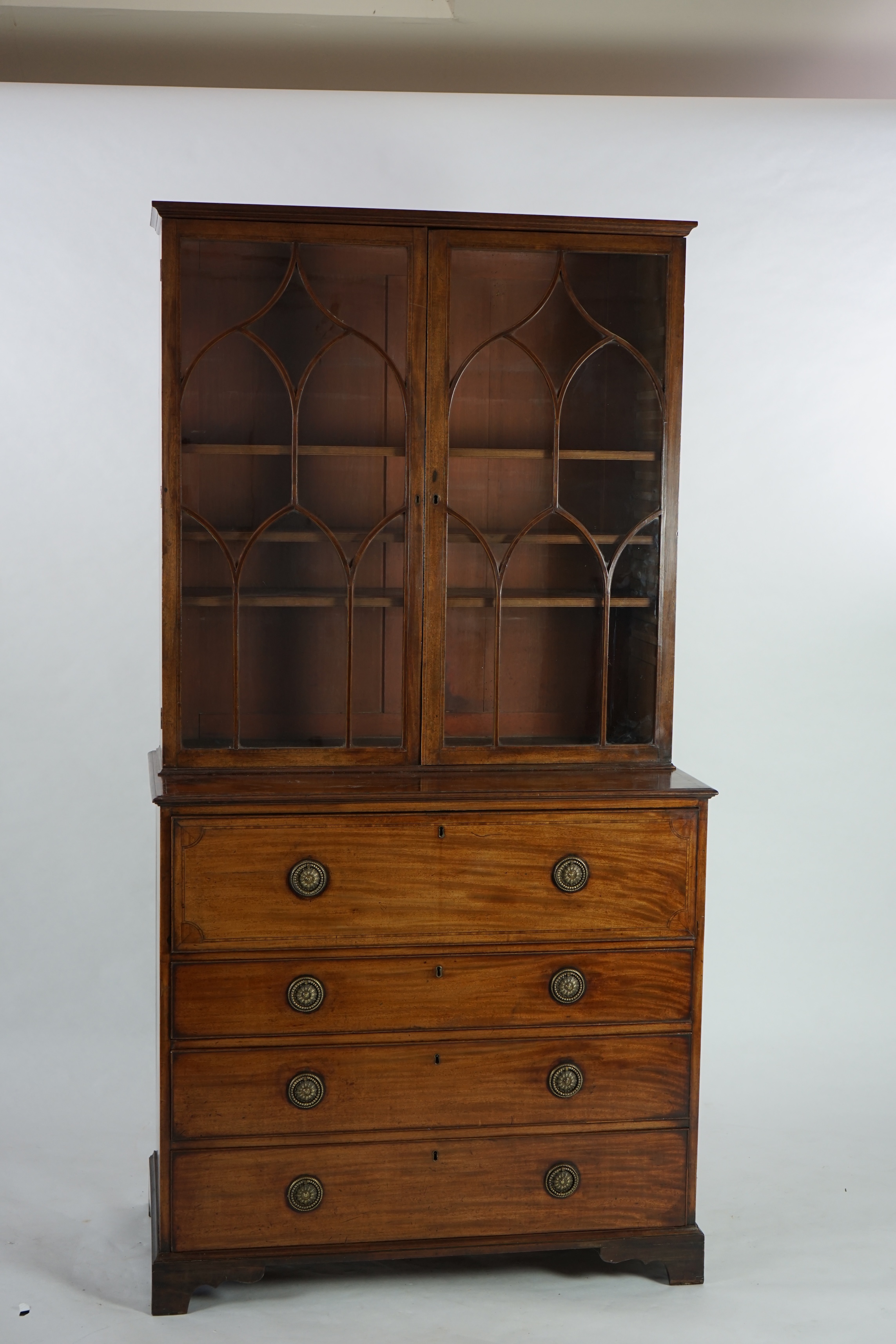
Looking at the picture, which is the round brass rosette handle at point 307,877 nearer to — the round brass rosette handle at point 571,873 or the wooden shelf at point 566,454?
the round brass rosette handle at point 571,873

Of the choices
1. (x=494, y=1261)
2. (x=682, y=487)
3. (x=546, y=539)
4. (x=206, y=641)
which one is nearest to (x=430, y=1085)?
(x=494, y=1261)

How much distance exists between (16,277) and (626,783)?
6.20 ft

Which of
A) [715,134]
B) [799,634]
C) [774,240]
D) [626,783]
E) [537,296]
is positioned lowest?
[626,783]

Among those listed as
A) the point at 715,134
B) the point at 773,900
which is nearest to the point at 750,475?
the point at 715,134

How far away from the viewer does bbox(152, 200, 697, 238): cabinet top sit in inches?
92.5

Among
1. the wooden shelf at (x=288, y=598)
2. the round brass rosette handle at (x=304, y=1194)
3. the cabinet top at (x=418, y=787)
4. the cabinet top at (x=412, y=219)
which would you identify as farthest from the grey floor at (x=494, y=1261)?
the cabinet top at (x=412, y=219)

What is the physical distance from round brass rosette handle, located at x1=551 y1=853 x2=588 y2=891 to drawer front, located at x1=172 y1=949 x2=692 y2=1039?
0.12 metres

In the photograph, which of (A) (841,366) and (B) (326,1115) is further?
(A) (841,366)

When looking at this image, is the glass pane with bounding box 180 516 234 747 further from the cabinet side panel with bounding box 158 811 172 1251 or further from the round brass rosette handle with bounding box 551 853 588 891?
the round brass rosette handle with bounding box 551 853 588 891

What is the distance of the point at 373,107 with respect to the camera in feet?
10.7

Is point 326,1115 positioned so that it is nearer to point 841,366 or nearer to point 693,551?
point 693,551

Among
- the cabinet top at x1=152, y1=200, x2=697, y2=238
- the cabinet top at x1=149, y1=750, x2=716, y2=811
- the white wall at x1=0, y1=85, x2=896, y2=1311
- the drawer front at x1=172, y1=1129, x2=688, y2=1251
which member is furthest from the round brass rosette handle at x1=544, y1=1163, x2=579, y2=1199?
the cabinet top at x1=152, y1=200, x2=697, y2=238

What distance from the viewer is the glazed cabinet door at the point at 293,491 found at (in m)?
2.40

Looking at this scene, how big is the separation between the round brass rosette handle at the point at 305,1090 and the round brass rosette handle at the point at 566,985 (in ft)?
1.44
